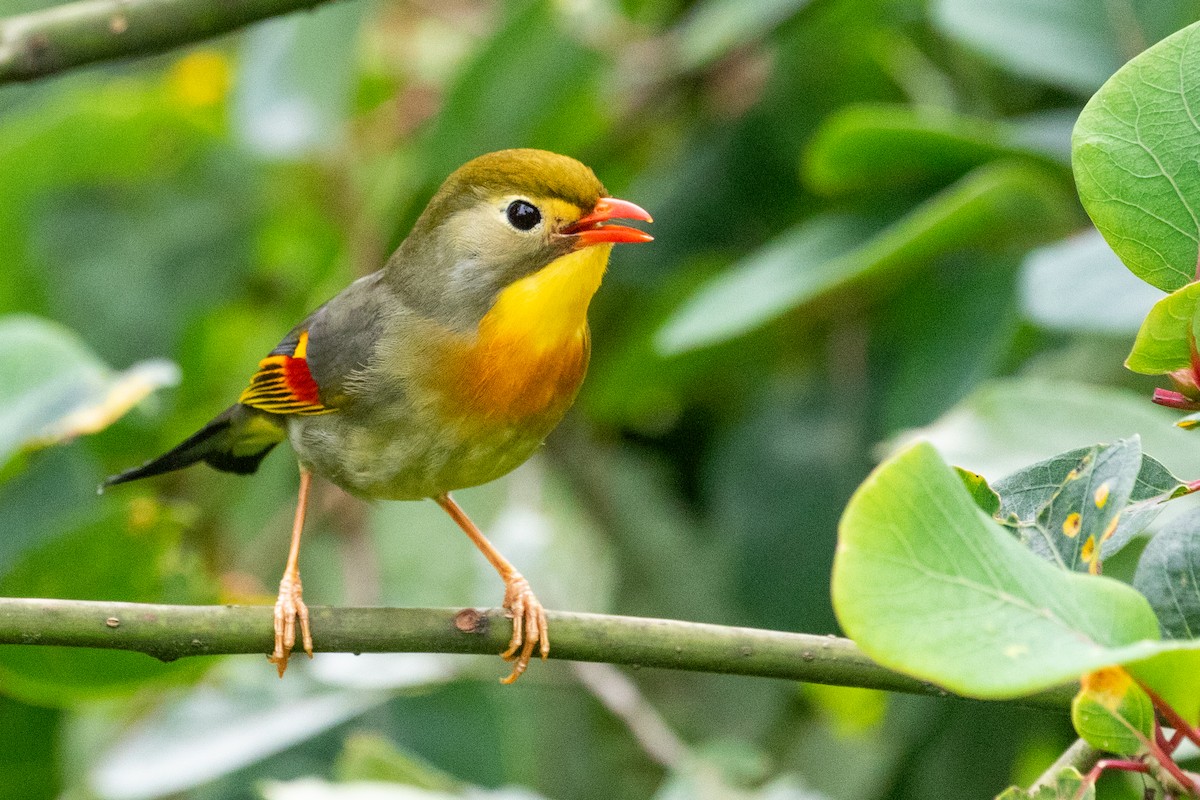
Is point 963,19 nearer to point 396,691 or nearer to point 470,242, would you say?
point 470,242

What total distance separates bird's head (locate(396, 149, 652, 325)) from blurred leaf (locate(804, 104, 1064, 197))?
697 millimetres

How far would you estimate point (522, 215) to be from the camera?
256 centimetres

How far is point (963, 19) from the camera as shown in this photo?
3.09m

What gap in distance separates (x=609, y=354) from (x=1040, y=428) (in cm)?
185

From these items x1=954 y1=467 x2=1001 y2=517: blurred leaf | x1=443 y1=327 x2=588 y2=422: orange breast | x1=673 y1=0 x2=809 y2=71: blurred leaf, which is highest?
x1=673 y1=0 x2=809 y2=71: blurred leaf

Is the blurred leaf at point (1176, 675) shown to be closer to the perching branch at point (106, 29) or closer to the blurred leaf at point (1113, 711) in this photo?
the blurred leaf at point (1113, 711)

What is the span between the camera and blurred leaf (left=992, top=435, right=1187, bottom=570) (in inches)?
54.7

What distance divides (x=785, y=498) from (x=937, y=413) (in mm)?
555

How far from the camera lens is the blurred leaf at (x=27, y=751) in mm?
3092

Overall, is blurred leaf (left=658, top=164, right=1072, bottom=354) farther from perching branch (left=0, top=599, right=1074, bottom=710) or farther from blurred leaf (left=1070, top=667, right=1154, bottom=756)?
blurred leaf (left=1070, top=667, right=1154, bottom=756)

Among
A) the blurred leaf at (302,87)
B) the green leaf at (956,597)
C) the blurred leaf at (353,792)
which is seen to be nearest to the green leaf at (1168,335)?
the green leaf at (956,597)

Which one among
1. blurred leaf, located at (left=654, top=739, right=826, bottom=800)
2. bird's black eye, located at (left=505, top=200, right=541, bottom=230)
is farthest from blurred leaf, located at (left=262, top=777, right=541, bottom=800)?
bird's black eye, located at (left=505, top=200, right=541, bottom=230)

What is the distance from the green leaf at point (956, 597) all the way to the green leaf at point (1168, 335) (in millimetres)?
361

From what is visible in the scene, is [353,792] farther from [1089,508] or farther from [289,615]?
[1089,508]
